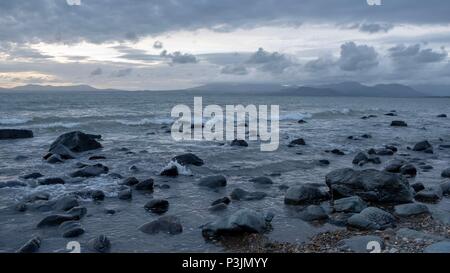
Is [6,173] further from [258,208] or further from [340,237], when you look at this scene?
[340,237]

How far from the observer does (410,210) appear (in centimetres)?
1216

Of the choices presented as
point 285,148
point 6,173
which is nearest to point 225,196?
point 6,173

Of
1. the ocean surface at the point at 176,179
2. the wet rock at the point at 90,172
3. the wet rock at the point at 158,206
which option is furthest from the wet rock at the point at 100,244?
the wet rock at the point at 90,172

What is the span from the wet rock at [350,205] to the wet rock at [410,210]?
973 mm

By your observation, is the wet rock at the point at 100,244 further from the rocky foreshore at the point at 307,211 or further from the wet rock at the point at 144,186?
the wet rock at the point at 144,186

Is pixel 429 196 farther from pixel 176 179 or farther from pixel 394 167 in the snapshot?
pixel 176 179

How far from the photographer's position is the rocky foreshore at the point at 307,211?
31.8 feet

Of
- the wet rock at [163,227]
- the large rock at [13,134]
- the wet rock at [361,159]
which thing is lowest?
the wet rock at [361,159]

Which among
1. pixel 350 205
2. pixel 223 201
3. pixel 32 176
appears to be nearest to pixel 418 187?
pixel 350 205

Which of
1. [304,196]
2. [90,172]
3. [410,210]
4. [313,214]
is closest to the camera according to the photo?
[313,214]

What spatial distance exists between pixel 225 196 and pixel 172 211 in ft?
7.53

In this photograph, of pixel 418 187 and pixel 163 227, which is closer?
pixel 163 227

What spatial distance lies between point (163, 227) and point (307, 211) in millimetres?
4174

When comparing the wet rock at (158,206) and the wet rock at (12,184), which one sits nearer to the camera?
the wet rock at (158,206)
